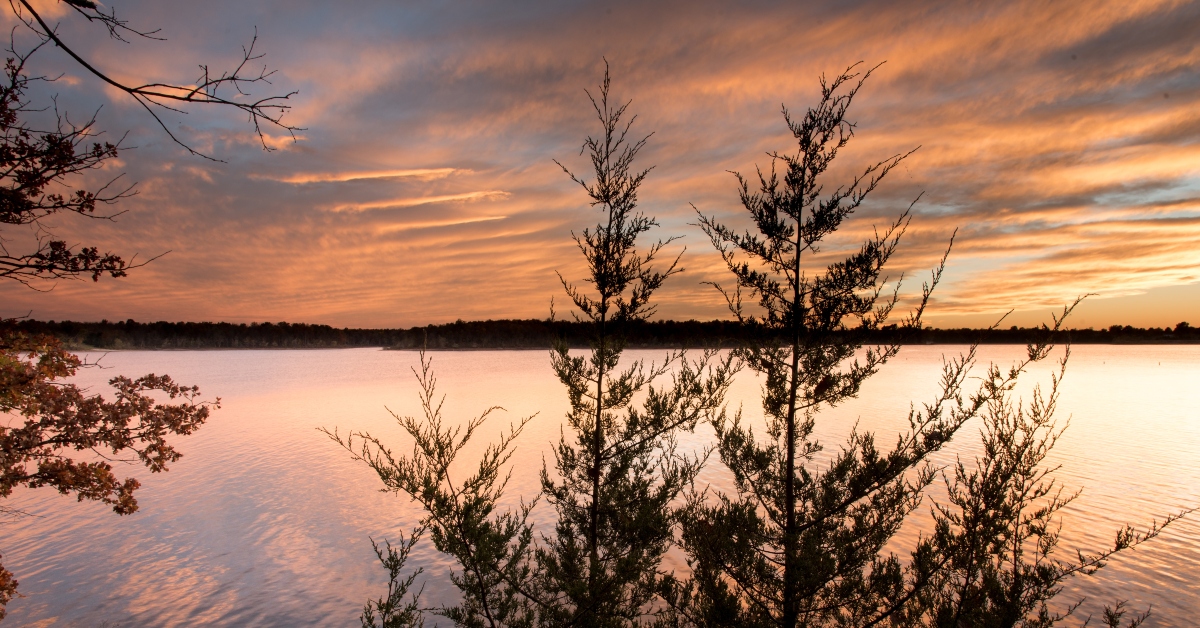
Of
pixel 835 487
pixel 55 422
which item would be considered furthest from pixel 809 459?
pixel 55 422

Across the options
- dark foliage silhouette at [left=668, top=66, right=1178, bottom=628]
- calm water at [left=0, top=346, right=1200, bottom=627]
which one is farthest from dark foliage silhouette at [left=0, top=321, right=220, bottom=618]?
dark foliage silhouette at [left=668, top=66, right=1178, bottom=628]

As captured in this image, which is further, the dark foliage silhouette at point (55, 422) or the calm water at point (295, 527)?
the calm water at point (295, 527)

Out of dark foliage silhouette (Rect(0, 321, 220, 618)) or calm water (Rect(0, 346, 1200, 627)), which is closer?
dark foliage silhouette (Rect(0, 321, 220, 618))

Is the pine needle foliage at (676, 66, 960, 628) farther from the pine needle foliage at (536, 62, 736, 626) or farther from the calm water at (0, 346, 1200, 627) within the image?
the calm water at (0, 346, 1200, 627)

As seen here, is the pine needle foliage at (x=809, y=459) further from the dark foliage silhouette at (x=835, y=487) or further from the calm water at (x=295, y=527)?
the calm water at (x=295, y=527)

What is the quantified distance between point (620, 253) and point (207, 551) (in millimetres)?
9911

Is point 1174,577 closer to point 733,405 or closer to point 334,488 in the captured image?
point 334,488

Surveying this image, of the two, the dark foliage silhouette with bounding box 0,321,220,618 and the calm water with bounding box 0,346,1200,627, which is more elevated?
the dark foliage silhouette with bounding box 0,321,220,618

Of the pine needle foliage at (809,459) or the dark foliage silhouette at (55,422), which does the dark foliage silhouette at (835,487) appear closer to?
the pine needle foliage at (809,459)

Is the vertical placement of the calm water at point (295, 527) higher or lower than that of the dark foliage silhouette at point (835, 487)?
lower

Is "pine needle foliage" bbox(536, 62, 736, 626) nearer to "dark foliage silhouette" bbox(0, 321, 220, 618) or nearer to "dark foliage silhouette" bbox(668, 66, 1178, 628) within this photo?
"dark foliage silhouette" bbox(668, 66, 1178, 628)

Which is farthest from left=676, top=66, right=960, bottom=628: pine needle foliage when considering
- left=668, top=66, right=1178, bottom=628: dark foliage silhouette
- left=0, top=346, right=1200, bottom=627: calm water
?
left=0, top=346, right=1200, bottom=627: calm water

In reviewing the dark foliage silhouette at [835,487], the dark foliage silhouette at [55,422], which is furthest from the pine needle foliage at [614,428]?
the dark foliage silhouette at [55,422]

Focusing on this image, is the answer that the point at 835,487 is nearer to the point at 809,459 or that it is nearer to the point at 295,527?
the point at 809,459
